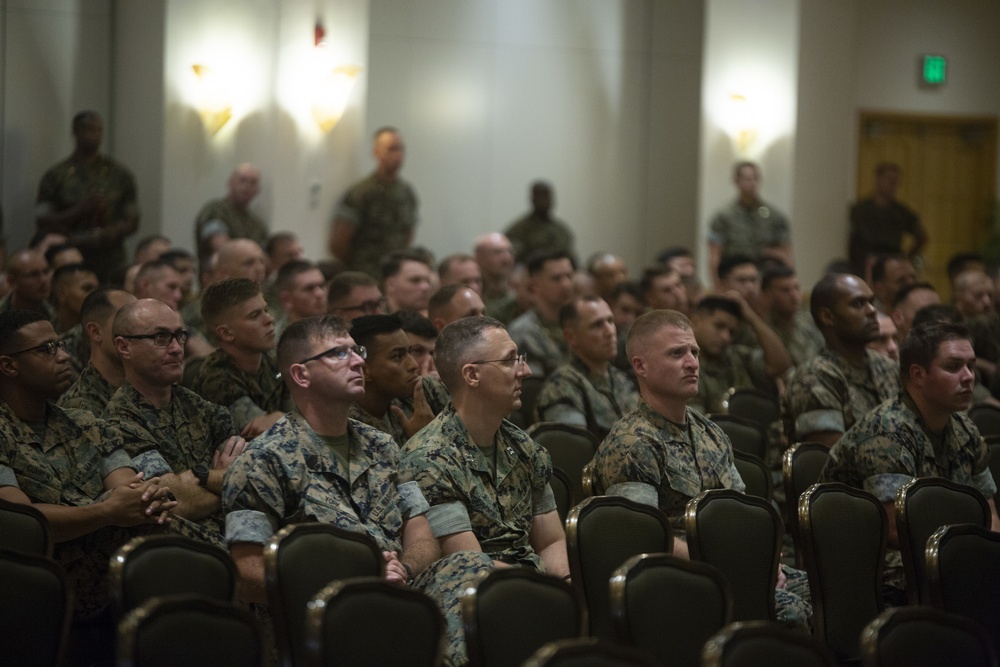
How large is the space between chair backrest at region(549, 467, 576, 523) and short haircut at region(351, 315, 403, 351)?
0.76 meters

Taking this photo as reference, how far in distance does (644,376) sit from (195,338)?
2787 millimetres

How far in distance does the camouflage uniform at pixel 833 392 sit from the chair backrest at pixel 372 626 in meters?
2.59

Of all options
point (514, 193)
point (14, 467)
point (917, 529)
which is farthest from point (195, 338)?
point (514, 193)

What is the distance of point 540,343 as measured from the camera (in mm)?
6750

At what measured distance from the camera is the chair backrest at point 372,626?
104 inches

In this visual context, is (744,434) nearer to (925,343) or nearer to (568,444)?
(568,444)

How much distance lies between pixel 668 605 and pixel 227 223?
656 centimetres

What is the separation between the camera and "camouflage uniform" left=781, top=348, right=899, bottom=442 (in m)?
4.97

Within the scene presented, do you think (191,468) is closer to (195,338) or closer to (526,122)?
(195,338)

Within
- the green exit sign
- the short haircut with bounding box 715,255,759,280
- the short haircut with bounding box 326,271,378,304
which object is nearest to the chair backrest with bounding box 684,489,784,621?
the short haircut with bounding box 326,271,378,304

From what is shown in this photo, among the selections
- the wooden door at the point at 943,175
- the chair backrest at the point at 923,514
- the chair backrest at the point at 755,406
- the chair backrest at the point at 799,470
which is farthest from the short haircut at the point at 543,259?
the wooden door at the point at 943,175

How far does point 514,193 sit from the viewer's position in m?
11.3

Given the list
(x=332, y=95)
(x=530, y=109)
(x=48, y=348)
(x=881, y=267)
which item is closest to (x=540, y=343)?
(x=881, y=267)

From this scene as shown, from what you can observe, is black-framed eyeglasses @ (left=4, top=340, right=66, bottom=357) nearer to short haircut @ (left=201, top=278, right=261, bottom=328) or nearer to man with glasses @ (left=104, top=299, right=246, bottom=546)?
man with glasses @ (left=104, top=299, right=246, bottom=546)
